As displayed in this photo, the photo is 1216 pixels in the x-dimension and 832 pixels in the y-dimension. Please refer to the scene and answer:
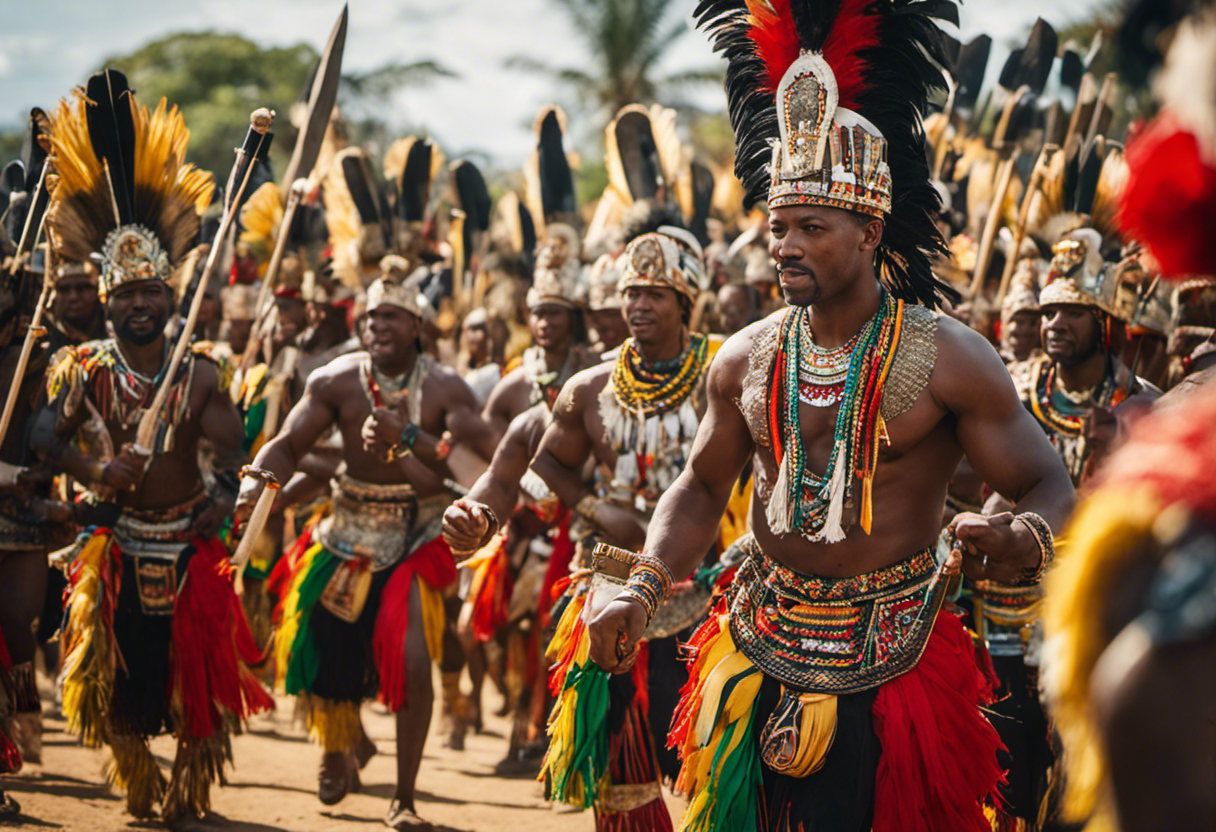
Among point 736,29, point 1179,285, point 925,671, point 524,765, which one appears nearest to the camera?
point 925,671

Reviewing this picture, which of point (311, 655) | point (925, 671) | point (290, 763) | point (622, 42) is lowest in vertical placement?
point (290, 763)

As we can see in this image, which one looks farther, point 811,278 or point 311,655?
point 311,655

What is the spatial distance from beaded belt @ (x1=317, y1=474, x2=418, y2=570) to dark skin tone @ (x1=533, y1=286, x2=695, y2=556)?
1.47 m

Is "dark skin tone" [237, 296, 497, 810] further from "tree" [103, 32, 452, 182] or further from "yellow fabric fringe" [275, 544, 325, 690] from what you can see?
"tree" [103, 32, 452, 182]

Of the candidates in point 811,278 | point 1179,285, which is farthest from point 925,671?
point 1179,285

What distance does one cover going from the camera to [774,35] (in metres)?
3.90

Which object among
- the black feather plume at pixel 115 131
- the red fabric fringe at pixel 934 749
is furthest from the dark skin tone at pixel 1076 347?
the black feather plume at pixel 115 131

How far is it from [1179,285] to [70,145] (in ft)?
17.9

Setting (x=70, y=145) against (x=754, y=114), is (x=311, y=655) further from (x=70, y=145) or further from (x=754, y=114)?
(x=754, y=114)

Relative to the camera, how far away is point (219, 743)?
21.2 ft

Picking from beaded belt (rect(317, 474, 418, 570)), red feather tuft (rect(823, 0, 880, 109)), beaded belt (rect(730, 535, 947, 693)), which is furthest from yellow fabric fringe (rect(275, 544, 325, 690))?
red feather tuft (rect(823, 0, 880, 109))

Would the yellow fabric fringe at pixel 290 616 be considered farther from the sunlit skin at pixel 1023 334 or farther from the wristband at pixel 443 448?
the sunlit skin at pixel 1023 334

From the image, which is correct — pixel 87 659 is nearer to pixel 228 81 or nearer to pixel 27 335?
pixel 27 335

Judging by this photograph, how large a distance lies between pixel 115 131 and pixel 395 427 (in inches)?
79.8
